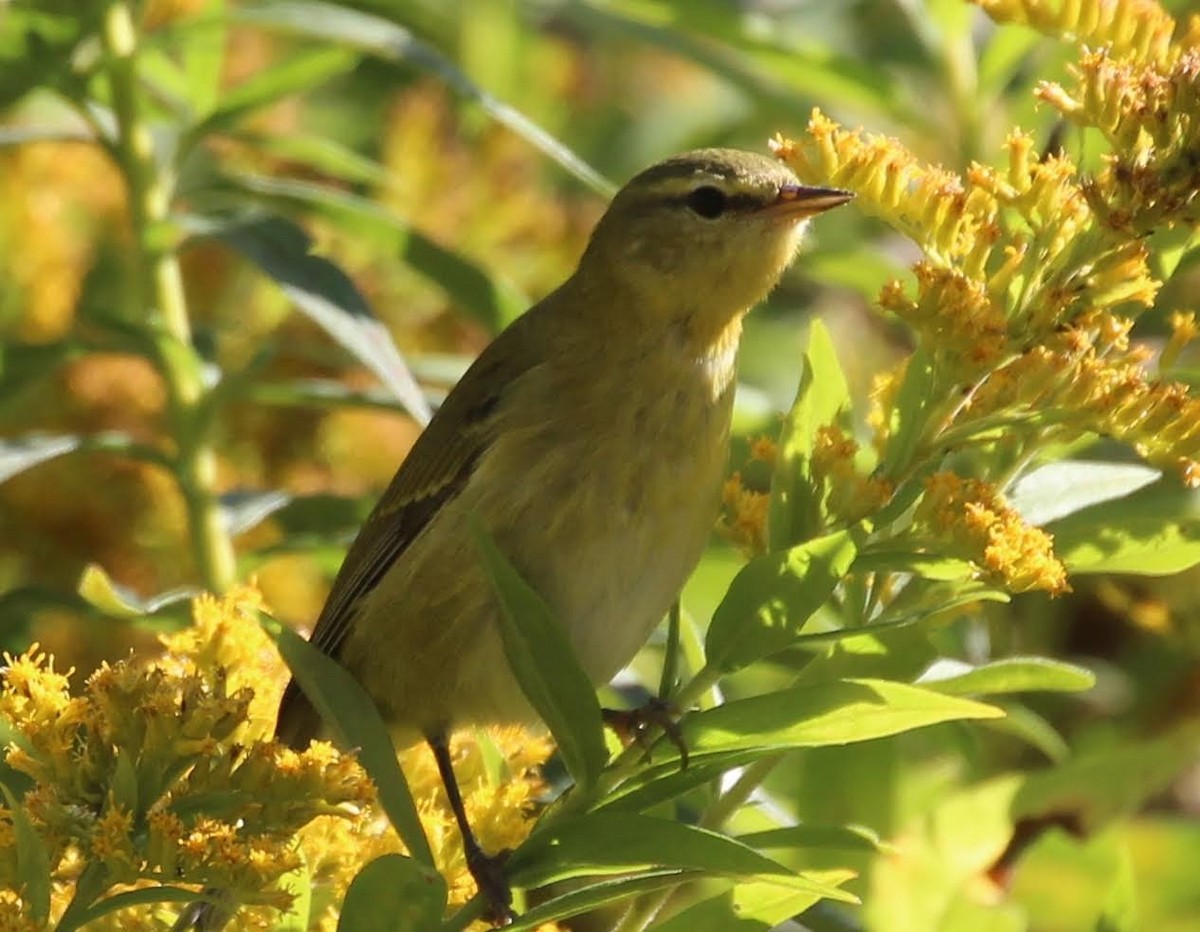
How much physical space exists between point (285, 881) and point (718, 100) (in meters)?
3.88

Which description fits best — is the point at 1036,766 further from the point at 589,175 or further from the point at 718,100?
the point at 718,100

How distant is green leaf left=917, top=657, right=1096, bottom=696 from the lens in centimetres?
241

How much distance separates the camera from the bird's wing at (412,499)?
3.21 meters

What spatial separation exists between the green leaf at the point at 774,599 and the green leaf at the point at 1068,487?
0.44m

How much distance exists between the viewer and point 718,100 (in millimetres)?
5754

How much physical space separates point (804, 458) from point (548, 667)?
1.30 ft

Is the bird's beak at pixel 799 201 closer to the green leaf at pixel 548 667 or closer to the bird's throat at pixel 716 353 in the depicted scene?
the bird's throat at pixel 716 353

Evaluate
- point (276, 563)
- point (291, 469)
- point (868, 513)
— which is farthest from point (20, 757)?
point (291, 469)

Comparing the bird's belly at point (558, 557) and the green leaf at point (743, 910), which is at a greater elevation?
the bird's belly at point (558, 557)

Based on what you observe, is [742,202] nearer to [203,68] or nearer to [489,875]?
[203,68]

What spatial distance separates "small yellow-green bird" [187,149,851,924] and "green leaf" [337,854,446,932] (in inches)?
29.7

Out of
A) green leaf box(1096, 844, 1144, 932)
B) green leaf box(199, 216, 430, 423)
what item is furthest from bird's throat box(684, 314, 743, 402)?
green leaf box(1096, 844, 1144, 932)

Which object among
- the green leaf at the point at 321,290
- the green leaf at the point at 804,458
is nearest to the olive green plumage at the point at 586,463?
the green leaf at the point at 321,290

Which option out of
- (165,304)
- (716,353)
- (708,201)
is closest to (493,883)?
(716,353)
